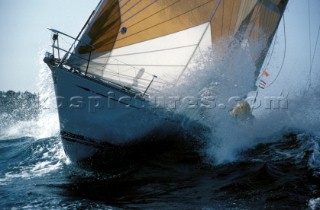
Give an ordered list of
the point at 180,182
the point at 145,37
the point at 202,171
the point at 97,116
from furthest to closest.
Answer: the point at 145,37, the point at 97,116, the point at 202,171, the point at 180,182

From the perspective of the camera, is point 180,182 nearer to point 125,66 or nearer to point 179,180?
point 179,180

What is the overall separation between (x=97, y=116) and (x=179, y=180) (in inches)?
70.2

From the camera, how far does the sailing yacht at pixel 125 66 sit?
15.6 ft

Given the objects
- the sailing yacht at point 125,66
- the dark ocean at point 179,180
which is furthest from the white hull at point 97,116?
the dark ocean at point 179,180

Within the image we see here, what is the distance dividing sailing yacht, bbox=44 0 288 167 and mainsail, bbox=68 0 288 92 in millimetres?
17

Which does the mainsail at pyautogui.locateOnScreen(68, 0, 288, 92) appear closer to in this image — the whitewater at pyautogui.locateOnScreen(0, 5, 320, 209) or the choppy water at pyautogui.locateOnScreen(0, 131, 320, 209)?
the whitewater at pyautogui.locateOnScreen(0, 5, 320, 209)

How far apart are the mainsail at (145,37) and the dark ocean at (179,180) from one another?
1.53 meters

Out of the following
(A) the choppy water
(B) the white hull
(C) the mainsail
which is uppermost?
(C) the mainsail

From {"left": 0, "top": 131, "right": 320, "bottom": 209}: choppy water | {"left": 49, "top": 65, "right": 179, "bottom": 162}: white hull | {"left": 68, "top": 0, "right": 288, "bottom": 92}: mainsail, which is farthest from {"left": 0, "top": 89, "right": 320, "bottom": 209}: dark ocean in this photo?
{"left": 68, "top": 0, "right": 288, "bottom": 92}: mainsail

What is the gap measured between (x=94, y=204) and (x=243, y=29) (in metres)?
5.71

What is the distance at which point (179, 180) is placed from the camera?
4203mm

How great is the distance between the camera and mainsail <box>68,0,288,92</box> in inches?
202

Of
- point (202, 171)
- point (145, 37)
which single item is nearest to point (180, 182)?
point (202, 171)

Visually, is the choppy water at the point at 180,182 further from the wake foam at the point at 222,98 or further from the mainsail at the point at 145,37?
the mainsail at the point at 145,37
